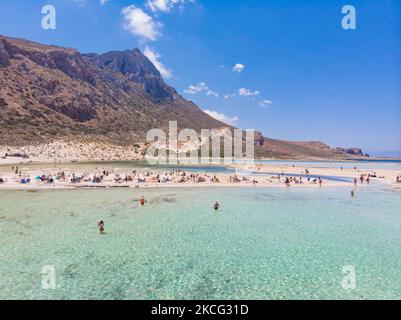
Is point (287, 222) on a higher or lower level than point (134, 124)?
lower

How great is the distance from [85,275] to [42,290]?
199 centimetres

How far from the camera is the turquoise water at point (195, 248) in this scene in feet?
42.3

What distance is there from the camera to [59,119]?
127625mm

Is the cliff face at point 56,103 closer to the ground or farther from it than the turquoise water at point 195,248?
farther from it

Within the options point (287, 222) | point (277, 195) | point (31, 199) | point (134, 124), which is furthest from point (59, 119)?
point (287, 222)

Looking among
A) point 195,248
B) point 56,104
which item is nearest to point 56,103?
point 56,104

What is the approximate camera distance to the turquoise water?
12.9 meters

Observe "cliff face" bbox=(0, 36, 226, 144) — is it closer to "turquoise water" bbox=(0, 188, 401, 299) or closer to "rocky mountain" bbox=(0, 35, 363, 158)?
"rocky mountain" bbox=(0, 35, 363, 158)

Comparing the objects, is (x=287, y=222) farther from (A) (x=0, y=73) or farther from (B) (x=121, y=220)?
(A) (x=0, y=73)

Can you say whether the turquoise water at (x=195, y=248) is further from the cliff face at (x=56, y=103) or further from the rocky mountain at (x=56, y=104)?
the cliff face at (x=56, y=103)

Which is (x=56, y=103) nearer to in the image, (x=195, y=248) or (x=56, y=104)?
(x=56, y=104)

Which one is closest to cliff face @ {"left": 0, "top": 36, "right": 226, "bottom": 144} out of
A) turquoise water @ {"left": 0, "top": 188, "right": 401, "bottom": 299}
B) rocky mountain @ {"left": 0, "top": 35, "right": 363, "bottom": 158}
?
rocky mountain @ {"left": 0, "top": 35, "right": 363, "bottom": 158}

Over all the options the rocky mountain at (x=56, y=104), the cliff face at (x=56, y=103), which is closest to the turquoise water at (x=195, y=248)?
the rocky mountain at (x=56, y=104)

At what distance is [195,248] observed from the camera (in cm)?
1844
